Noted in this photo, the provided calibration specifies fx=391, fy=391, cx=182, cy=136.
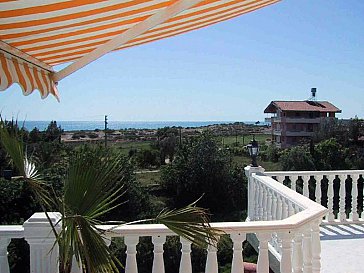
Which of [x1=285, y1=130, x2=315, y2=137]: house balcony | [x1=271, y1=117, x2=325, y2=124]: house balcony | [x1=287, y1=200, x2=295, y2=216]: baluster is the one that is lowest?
[x1=287, y1=200, x2=295, y2=216]: baluster

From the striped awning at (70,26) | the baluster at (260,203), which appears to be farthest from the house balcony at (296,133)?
the striped awning at (70,26)

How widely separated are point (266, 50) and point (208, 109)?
2865 centimetres

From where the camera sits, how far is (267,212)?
679cm

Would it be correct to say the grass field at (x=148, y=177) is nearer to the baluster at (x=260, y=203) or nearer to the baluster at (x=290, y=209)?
the baluster at (x=260, y=203)

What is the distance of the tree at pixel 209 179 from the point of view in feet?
66.2

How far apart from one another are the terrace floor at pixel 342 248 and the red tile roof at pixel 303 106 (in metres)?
27.9

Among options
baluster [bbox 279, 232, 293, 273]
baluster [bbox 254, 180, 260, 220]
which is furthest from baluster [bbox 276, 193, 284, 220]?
baluster [bbox 279, 232, 293, 273]

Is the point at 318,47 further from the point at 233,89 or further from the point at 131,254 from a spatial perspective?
the point at 131,254

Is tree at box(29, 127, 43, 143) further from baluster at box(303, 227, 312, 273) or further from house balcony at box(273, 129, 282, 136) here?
house balcony at box(273, 129, 282, 136)

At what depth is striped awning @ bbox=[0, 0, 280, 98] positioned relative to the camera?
3006mm

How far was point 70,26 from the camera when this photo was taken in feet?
11.4

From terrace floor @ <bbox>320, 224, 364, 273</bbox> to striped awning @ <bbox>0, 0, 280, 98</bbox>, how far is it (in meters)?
3.82

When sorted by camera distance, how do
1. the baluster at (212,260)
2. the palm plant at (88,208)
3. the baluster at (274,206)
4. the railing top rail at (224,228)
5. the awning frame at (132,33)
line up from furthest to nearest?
the baluster at (274,206)
the baluster at (212,260)
the railing top rail at (224,228)
the awning frame at (132,33)
the palm plant at (88,208)

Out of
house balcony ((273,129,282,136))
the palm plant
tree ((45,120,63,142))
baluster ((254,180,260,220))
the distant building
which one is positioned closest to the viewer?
the palm plant
